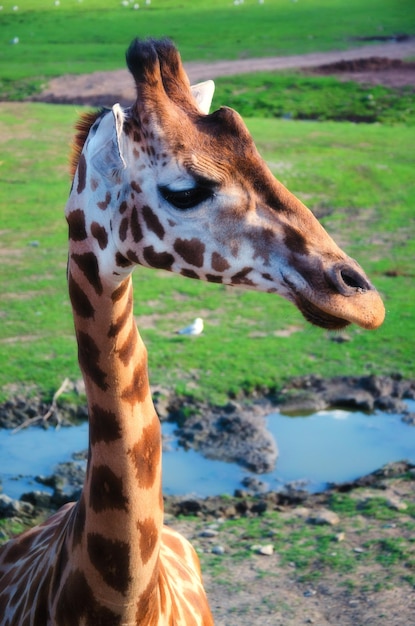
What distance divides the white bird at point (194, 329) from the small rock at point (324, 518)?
9.36ft

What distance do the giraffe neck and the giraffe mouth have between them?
0.57 metres

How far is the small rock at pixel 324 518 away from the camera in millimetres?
6074

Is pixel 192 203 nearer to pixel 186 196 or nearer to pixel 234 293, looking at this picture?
pixel 186 196

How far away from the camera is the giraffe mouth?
109 inches

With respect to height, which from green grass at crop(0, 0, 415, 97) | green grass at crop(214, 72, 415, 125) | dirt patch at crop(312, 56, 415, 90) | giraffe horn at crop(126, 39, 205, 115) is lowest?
green grass at crop(214, 72, 415, 125)

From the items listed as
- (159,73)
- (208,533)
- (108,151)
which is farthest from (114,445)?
(208,533)

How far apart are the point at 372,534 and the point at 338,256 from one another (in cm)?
343

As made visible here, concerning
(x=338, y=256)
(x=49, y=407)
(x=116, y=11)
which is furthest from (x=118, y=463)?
(x=116, y=11)

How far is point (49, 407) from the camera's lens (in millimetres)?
7520

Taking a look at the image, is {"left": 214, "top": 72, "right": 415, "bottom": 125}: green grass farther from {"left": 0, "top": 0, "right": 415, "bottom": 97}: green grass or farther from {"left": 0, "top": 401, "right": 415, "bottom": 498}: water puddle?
{"left": 0, "top": 401, "right": 415, "bottom": 498}: water puddle

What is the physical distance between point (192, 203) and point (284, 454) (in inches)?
175

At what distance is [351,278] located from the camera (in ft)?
9.07

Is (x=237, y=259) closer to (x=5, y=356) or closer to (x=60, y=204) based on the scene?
(x=5, y=356)

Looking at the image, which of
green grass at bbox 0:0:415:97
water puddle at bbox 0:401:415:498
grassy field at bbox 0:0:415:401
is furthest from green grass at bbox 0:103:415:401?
green grass at bbox 0:0:415:97
